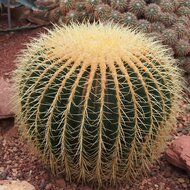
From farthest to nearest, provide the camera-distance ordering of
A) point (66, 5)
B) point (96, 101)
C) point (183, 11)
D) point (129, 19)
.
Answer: point (66, 5)
point (183, 11)
point (129, 19)
point (96, 101)

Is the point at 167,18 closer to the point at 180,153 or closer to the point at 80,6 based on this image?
the point at 80,6

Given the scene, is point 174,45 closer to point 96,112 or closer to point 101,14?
point 101,14

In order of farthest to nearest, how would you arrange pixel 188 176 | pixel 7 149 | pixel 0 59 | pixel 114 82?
pixel 0 59 → pixel 7 149 → pixel 188 176 → pixel 114 82

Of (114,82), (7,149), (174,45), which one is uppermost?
(114,82)

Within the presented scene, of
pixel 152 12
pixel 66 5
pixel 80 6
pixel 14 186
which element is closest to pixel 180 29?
pixel 152 12

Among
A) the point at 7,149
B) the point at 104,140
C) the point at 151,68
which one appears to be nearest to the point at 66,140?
the point at 104,140

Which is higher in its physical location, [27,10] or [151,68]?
[151,68]

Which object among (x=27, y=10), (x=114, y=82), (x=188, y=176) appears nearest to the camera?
(x=114, y=82)
